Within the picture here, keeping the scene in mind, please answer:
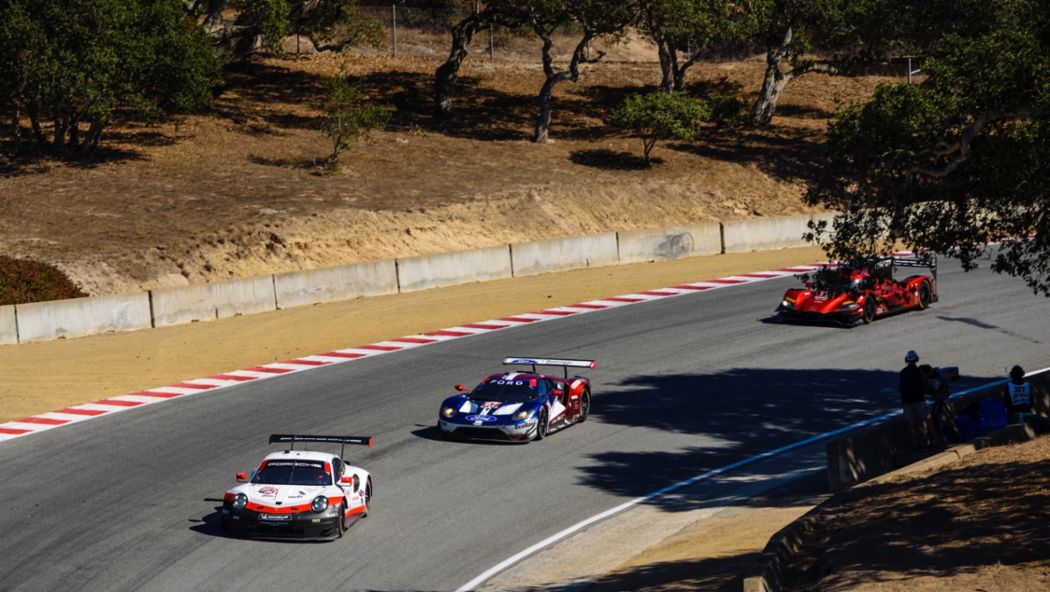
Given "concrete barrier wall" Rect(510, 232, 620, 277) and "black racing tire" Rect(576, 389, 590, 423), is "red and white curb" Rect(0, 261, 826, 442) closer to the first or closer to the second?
"concrete barrier wall" Rect(510, 232, 620, 277)

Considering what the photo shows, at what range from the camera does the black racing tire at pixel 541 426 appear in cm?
2695

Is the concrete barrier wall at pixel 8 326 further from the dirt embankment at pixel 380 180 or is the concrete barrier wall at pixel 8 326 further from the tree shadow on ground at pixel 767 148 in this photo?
the tree shadow on ground at pixel 767 148

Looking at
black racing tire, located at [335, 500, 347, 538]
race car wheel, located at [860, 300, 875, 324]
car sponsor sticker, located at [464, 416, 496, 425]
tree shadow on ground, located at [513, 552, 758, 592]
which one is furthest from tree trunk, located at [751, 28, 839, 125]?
tree shadow on ground, located at [513, 552, 758, 592]

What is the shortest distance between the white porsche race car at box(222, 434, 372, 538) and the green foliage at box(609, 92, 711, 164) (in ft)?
123

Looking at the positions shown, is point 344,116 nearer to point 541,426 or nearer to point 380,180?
point 380,180

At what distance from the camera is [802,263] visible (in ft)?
153

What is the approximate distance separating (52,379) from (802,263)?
25841 millimetres

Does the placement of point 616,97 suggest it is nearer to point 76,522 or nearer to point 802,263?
point 802,263

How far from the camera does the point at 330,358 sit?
3441 cm

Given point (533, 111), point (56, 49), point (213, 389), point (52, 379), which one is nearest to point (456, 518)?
point (213, 389)

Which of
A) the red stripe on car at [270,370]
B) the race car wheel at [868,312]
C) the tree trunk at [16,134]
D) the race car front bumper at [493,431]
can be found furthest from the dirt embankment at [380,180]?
the race car front bumper at [493,431]

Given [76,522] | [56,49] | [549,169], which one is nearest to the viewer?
[76,522]

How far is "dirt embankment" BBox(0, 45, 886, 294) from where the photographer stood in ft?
146

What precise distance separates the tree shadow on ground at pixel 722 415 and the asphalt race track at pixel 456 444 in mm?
65
